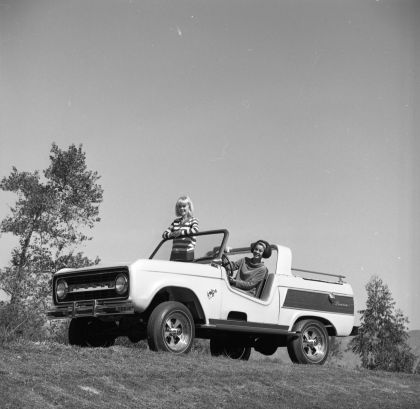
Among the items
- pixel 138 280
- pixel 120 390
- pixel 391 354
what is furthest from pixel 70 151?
pixel 391 354

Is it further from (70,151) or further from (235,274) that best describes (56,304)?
(70,151)

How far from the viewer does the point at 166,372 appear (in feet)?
27.0

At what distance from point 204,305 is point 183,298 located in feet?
0.99

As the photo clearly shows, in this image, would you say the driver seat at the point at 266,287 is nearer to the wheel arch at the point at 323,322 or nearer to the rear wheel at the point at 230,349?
the wheel arch at the point at 323,322

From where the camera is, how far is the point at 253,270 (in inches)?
460

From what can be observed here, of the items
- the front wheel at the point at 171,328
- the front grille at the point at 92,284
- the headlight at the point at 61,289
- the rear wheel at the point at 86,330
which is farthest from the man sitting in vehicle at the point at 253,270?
the headlight at the point at 61,289

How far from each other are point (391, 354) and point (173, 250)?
56567 millimetres

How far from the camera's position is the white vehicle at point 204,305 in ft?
31.4

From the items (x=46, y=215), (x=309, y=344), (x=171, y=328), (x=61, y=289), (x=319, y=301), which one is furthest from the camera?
(x=46, y=215)

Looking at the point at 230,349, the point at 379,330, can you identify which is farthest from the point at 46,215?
the point at 379,330

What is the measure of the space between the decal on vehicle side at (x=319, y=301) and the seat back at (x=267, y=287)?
37 centimetres

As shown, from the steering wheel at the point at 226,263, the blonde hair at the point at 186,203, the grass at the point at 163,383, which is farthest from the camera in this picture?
the steering wheel at the point at 226,263

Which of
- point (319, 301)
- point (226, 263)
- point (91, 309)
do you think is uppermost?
point (226, 263)

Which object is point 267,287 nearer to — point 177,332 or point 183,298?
point 183,298
